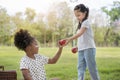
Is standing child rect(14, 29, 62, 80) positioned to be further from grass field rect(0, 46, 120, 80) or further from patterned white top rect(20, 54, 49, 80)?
grass field rect(0, 46, 120, 80)

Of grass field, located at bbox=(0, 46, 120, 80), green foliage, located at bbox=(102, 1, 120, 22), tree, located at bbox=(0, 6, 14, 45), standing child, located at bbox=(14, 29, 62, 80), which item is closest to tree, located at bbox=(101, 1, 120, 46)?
green foliage, located at bbox=(102, 1, 120, 22)

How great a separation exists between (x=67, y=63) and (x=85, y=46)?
399 millimetres

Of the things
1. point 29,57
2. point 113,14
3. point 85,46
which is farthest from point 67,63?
point 29,57

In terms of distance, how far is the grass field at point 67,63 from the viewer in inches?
Answer: 138

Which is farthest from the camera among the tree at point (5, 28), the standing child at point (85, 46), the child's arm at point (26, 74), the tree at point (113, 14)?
the tree at point (113, 14)

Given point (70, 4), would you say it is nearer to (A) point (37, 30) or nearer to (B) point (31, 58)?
(A) point (37, 30)

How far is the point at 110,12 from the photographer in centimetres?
361

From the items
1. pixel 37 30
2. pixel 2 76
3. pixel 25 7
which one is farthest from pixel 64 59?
pixel 2 76

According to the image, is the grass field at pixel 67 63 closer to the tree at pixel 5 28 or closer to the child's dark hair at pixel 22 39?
the tree at pixel 5 28

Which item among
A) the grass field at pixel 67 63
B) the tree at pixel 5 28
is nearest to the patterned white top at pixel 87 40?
the grass field at pixel 67 63

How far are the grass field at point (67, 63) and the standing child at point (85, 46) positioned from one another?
226 millimetres

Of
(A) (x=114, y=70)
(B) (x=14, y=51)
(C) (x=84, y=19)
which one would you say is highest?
(C) (x=84, y=19)

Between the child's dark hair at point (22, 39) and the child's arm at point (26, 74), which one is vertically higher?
the child's dark hair at point (22, 39)

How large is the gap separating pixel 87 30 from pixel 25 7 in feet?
2.33
